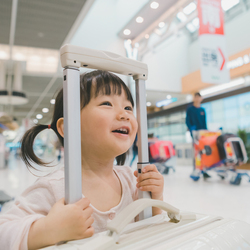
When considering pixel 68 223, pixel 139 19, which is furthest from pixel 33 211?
pixel 139 19

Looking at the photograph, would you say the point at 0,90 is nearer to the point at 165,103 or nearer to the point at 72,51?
the point at 165,103

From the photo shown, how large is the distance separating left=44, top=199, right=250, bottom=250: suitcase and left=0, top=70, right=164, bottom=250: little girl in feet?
0.14

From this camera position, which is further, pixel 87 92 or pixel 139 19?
pixel 139 19

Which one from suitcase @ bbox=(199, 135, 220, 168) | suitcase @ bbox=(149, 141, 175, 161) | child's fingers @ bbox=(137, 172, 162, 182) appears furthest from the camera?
suitcase @ bbox=(149, 141, 175, 161)

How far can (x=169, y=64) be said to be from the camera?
484cm

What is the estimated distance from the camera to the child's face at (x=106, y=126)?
0.52 m

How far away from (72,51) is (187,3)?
335 cm

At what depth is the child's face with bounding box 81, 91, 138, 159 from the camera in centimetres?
52

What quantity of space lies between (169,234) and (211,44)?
2.85 meters

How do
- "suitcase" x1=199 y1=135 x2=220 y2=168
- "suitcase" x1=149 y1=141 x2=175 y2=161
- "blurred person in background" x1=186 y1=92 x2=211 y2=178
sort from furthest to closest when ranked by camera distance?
"suitcase" x1=149 y1=141 x2=175 y2=161
"blurred person in background" x1=186 y1=92 x2=211 y2=178
"suitcase" x1=199 y1=135 x2=220 y2=168

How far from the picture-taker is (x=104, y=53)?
Answer: 43cm

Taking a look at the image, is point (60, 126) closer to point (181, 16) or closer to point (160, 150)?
point (160, 150)

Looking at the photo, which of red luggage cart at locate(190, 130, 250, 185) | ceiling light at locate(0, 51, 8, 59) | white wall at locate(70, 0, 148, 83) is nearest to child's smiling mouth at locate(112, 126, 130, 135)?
red luggage cart at locate(190, 130, 250, 185)

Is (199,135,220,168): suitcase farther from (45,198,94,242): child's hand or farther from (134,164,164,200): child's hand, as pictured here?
(45,198,94,242): child's hand
